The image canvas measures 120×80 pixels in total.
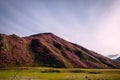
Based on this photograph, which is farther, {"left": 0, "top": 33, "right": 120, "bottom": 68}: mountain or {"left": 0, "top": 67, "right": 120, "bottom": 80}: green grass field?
{"left": 0, "top": 33, "right": 120, "bottom": 68}: mountain

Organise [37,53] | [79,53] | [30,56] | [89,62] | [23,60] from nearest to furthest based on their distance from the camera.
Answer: [23,60] → [30,56] → [37,53] → [89,62] → [79,53]

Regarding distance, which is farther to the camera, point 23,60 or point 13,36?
point 13,36

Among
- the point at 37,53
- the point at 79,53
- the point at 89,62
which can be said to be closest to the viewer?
the point at 37,53

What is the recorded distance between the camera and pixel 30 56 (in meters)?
149

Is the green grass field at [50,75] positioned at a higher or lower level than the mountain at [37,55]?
lower

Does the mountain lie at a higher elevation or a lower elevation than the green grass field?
higher

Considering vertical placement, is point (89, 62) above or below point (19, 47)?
below

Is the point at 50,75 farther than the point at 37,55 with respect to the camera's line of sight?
No

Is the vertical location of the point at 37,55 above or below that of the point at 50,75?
above

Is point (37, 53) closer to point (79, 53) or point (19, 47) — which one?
point (19, 47)

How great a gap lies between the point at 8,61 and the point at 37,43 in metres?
52.8

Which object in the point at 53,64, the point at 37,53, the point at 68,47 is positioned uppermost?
the point at 68,47

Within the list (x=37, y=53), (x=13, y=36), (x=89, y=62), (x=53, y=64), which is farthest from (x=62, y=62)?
(x=13, y=36)

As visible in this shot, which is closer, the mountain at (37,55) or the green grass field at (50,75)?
the green grass field at (50,75)
